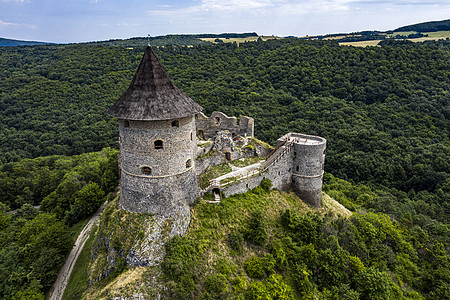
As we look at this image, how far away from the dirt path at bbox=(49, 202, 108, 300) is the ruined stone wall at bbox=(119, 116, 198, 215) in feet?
43.2

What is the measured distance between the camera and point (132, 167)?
943 inches

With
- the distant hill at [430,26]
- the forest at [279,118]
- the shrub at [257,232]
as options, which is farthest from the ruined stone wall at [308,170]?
the distant hill at [430,26]

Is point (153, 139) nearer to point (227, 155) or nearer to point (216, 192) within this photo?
point (216, 192)

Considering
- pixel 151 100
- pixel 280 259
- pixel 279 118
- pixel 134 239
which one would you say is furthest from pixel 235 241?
pixel 279 118

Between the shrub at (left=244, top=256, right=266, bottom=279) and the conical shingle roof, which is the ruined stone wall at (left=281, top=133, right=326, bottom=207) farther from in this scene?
the conical shingle roof

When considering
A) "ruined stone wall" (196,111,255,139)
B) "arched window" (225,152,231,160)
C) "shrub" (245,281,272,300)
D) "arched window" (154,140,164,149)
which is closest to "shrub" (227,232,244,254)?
"shrub" (245,281,272,300)

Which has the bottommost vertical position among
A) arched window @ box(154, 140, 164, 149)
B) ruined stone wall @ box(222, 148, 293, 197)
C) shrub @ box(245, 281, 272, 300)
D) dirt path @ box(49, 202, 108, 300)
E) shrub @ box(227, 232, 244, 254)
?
dirt path @ box(49, 202, 108, 300)

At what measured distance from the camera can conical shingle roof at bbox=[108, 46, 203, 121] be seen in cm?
2208

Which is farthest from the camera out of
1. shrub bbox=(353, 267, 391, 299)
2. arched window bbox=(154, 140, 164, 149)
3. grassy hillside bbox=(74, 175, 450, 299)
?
shrub bbox=(353, 267, 391, 299)

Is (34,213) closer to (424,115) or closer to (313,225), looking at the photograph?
(313,225)

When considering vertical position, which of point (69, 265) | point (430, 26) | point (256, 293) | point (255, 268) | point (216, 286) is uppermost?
point (430, 26)

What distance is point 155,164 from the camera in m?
23.5

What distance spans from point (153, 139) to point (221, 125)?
686 inches

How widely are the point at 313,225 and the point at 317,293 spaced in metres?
6.48
